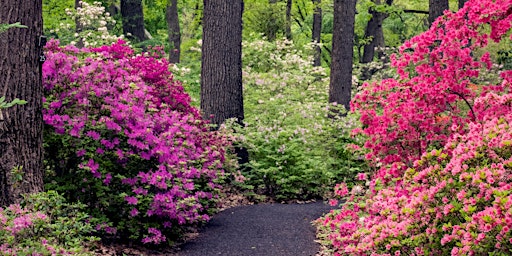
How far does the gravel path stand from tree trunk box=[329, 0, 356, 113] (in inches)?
189

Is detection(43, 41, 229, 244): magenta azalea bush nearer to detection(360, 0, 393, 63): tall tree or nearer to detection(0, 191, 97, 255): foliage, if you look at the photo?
detection(0, 191, 97, 255): foliage

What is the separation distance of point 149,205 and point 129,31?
13339mm

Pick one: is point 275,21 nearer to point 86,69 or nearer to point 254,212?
point 254,212

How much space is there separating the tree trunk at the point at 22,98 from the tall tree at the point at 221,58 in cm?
492

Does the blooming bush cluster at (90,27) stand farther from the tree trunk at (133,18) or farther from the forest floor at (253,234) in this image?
the forest floor at (253,234)

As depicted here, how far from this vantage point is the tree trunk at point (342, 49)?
522 inches

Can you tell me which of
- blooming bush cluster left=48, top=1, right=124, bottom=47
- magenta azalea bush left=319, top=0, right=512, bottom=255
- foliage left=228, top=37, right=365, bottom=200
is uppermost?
blooming bush cluster left=48, top=1, right=124, bottom=47

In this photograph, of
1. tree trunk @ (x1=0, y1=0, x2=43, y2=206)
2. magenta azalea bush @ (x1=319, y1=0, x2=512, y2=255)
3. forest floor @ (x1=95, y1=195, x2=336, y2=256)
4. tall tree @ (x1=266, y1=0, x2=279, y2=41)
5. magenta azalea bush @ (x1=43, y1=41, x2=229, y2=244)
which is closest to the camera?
magenta azalea bush @ (x1=319, y1=0, x2=512, y2=255)

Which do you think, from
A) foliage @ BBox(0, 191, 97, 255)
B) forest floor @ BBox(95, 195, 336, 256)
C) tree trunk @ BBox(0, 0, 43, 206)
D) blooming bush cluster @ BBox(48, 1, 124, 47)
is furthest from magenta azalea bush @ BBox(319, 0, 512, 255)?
blooming bush cluster @ BBox(48, 1, 124, 47)

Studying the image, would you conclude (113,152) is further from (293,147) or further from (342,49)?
(342,49)

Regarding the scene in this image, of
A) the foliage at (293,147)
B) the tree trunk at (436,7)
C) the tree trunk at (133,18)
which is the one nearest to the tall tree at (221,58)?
the foliage at (293,147)

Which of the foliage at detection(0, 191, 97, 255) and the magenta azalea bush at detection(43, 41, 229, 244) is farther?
the magenta azalea bush at detection(43, 41, 229, 244)

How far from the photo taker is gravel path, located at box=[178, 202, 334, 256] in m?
6.86

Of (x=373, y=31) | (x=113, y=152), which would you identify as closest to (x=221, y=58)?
(x=113, y=152)
